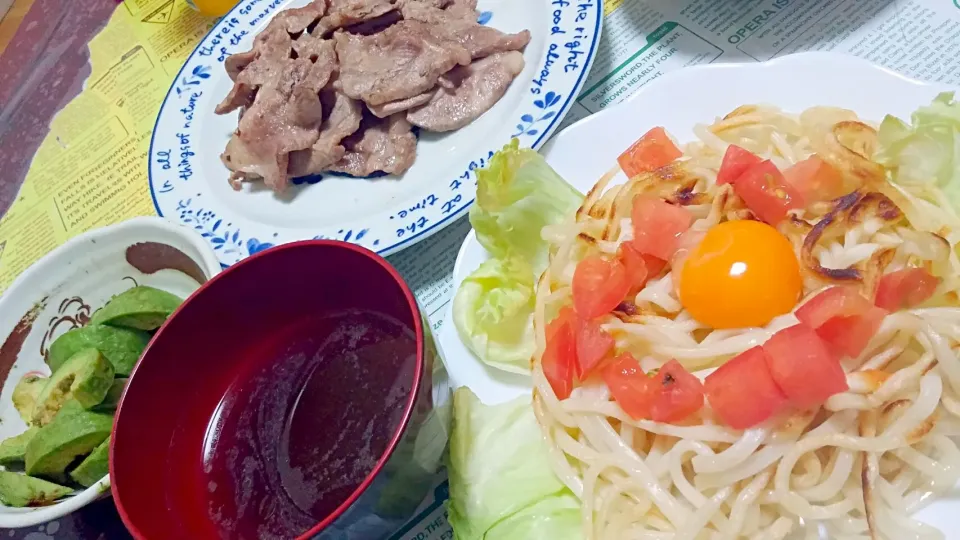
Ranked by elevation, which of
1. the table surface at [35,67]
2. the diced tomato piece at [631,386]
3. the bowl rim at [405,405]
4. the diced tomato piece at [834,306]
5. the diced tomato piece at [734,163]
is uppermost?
the table surface at [35,67]

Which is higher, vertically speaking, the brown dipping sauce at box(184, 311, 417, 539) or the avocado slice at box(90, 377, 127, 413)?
the avocado slice at box(90, 377, 127, 413)

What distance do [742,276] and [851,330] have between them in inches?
7.2

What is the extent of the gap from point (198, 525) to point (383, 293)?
0.54 m

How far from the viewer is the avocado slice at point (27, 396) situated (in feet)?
5.57

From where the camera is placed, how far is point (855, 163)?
1.25 meters

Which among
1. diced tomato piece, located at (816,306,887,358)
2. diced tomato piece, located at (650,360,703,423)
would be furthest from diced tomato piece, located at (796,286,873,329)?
diced tomato piece, located at (650,360,703,423)

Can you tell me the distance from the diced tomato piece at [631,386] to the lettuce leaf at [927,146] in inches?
23.5

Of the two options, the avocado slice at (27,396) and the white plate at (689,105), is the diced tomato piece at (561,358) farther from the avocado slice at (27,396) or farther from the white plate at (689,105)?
the avocado slice at (27,396)

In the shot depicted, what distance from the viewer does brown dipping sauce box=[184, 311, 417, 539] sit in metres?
1.23

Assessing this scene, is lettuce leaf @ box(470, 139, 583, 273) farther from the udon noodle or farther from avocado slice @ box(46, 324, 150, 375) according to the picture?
avocado slice @ box(46, 324, 150, 375)

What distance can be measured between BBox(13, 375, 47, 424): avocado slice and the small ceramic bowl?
2 cm

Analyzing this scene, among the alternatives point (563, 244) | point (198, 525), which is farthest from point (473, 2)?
point (198, 525)

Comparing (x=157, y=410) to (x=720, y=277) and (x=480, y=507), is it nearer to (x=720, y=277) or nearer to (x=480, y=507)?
(x=480, y=507)

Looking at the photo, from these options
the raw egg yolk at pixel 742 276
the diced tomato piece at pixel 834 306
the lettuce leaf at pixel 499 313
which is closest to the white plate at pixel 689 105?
the lettuce leaf at pixel 499 313
